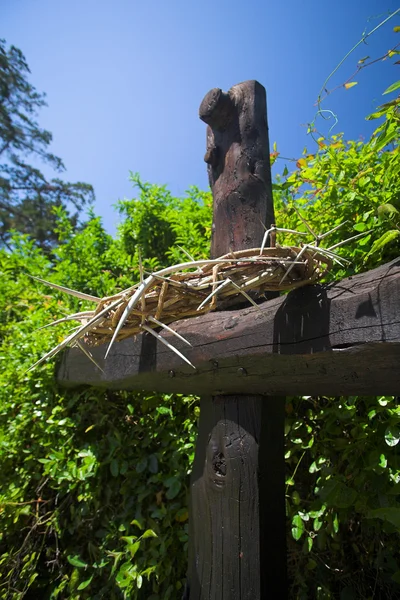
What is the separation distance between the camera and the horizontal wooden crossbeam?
2.12 feet

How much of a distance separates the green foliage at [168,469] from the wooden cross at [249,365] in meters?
0.21

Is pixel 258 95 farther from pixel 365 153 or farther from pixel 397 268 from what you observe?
pixel 397 268

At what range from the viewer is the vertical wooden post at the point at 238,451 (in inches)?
36.4

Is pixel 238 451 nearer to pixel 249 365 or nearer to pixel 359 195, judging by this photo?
pixel 249 365

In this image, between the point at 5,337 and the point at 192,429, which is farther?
the point at 5,337

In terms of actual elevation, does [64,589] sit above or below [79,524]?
below

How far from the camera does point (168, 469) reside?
1.69 metres

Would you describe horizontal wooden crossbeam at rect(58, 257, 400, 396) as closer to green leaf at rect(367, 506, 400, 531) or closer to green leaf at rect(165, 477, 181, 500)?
green leaf at rect(367, 506, 400, 531)

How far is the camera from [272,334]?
0.82m

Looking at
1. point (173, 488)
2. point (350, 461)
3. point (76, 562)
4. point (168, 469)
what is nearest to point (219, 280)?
point (350, 461)

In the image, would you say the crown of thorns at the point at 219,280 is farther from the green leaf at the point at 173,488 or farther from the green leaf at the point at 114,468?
the green leaf at the point at 114,468

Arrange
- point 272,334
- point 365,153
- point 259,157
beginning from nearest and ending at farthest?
point 272,334 < point 259,157 < point 365,153

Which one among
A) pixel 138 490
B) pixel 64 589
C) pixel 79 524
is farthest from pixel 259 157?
pixel 64 589

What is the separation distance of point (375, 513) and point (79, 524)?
4.87ft
